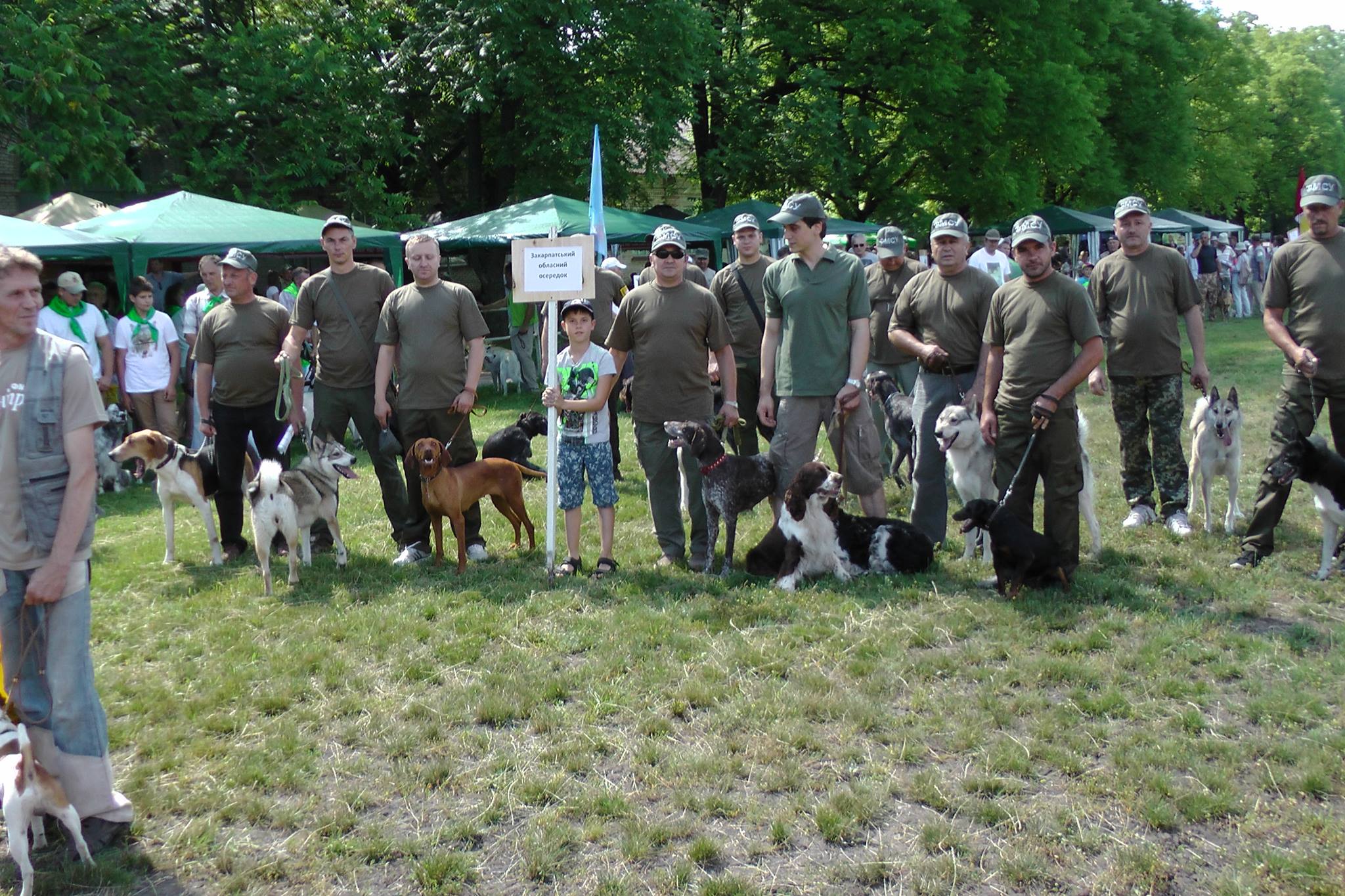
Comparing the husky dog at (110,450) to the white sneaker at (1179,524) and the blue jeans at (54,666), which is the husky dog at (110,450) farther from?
the white sneaker at (1179,524)

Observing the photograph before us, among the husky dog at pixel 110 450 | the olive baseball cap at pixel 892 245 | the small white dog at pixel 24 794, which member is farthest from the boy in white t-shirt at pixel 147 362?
the small white dog at pixel 24 794

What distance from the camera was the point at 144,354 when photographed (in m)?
11.2

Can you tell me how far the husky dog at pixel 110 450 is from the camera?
425 inches

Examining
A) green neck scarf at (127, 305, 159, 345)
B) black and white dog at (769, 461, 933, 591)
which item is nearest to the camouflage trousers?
black and white dog at (769, 461, 933, 591)

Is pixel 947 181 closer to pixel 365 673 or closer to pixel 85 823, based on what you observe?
pixel 365 673

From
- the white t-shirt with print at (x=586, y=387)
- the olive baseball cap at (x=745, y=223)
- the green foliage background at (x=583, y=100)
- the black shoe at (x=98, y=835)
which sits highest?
the green foliage background at (x=583, y=100)

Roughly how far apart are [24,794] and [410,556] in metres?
4.12

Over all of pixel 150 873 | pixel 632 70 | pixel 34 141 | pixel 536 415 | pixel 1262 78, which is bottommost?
pixel 150 873

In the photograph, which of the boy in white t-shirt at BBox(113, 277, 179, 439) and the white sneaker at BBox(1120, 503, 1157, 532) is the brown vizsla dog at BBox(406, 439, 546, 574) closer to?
the white sneaker at BBox(1120, 503, 1157, 532)

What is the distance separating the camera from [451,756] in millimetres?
4359

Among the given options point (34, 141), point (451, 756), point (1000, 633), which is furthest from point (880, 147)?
point (451, 756)

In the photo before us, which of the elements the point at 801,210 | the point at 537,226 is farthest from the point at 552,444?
the point at 537,226

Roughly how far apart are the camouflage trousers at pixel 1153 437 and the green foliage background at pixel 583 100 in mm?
14682

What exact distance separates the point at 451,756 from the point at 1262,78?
58.4m
